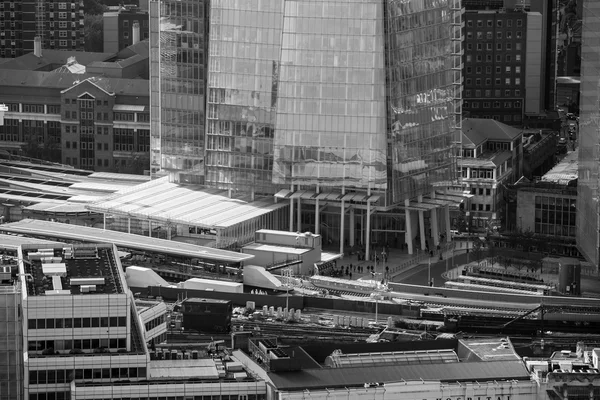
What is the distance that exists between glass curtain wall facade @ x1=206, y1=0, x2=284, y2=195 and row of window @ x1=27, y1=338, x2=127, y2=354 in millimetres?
69225

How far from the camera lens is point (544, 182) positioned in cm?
19512

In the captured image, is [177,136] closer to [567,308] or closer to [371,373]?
[567,308]

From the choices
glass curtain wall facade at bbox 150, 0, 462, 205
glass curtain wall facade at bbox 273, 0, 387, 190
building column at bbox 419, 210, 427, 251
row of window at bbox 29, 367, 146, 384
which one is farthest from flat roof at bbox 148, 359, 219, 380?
building column at bbox 419, 210, 427, 251

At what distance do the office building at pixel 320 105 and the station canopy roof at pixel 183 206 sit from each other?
5.33 feet

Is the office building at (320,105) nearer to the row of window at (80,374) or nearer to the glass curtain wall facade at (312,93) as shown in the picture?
the glass curtain wall facade at (312,93)

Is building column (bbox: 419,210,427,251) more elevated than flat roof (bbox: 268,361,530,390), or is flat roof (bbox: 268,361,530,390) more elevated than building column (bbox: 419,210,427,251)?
building column (bbox: 419,210,427,251)

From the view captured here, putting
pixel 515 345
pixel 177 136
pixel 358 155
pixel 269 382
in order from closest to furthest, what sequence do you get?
pixel 269 382, pixel 515 345, pixel 358 155, pixel 177 136

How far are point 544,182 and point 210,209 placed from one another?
32.3 meters

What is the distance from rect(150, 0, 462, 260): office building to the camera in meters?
181

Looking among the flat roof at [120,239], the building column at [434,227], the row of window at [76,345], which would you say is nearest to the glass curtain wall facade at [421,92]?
the building column at [434,227]

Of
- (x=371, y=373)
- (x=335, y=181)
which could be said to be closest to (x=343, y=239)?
A: (x=335, y=181)

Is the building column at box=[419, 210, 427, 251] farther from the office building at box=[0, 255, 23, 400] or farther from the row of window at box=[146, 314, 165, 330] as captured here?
the office building at box=[0, 255, 23, 400]

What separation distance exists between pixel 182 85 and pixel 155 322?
57.0 metres

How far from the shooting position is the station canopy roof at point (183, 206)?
18162 centimetres
